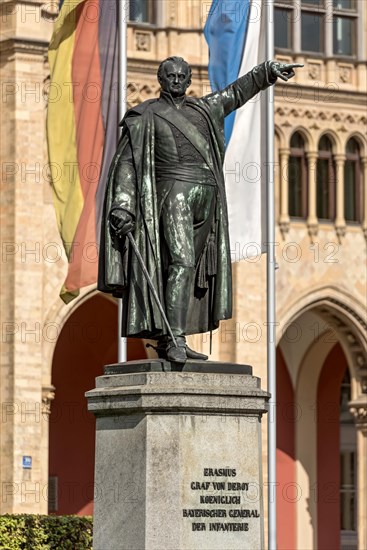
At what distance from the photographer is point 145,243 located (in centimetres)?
1523

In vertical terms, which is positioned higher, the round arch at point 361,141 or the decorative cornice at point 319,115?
the decorative cornice at point 319,115

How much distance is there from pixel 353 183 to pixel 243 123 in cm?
1182

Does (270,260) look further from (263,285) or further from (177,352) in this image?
(177,352)

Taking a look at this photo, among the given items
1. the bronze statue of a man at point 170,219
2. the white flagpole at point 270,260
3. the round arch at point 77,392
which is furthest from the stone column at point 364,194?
the bronze statue of a man at point 170,219

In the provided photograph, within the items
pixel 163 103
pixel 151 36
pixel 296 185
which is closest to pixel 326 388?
pixel 296 185

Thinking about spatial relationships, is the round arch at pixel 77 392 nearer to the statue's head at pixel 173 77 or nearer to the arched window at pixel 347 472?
the arched window at pixel 347 472

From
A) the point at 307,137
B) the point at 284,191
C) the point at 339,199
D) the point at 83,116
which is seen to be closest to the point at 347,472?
the point at 339,199

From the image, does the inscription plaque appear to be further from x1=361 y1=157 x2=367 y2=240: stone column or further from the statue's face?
x1=361 y1=157 x2=367 y2=240: stone column

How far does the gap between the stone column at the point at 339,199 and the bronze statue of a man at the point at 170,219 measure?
24102 mm

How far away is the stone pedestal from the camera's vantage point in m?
14.6

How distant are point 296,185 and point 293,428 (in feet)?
19.9

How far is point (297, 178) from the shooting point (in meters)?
39.5

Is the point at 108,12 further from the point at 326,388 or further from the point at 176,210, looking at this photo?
the point at 326,388

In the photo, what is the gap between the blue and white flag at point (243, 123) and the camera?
28.5 metres
